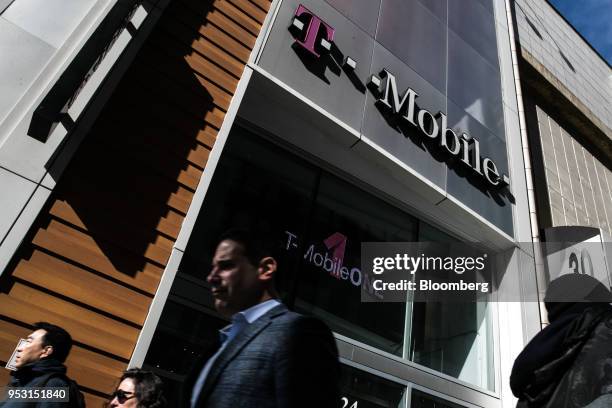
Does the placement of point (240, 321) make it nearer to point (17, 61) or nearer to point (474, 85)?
point (17, 61)

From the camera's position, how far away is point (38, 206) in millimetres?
3693

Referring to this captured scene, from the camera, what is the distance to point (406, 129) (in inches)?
310

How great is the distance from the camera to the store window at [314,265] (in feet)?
16.8

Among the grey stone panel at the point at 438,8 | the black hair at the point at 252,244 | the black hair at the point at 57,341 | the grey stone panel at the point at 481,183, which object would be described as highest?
the grey stone panel at the point at 438,8

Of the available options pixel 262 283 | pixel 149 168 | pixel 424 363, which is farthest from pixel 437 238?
pixel 262 283

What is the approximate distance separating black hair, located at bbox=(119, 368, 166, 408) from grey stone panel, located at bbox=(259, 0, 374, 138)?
4497mm

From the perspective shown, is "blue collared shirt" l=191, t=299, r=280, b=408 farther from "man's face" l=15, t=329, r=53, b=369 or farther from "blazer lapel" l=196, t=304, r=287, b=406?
"man's face" l=15, t=329, r=53, b=369

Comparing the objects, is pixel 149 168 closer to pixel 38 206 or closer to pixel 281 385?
pixel 38 206

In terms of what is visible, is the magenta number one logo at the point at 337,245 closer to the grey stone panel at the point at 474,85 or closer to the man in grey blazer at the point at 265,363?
the grey stone panel at the point at 474,85

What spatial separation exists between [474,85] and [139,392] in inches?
387

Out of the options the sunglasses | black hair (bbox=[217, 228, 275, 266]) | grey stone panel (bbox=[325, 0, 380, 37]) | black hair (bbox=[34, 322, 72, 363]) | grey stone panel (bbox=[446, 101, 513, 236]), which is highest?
grey stone panel (bbox=[325, 0, 380, 37])

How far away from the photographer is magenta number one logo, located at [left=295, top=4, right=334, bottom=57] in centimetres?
684

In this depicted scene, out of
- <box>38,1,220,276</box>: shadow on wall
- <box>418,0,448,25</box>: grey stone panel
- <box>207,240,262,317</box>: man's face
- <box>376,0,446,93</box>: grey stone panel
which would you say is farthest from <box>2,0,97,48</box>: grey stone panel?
<box>418,0,448,25</box>: grey stone panel

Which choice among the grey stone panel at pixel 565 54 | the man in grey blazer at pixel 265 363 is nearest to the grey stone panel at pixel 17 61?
the man in grey blazer at pixel 265 363
